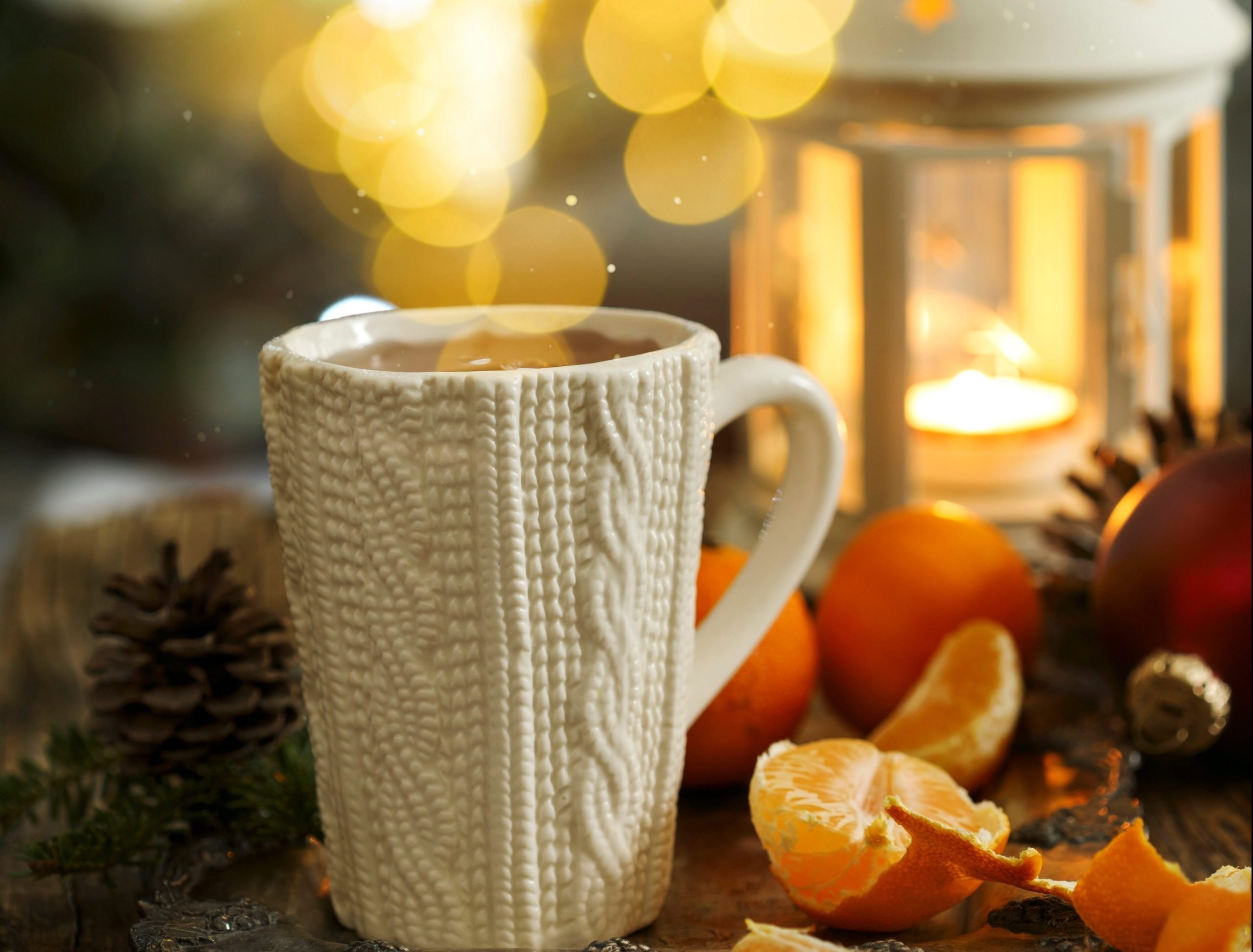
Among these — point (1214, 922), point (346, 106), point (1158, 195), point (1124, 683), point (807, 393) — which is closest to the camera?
point (1214, 922)

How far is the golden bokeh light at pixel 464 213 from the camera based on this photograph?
1.06 metres

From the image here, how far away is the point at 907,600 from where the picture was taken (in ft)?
1.91

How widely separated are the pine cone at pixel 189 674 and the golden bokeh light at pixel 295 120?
0.65 metres

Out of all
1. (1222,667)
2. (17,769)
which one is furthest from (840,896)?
(17,769)

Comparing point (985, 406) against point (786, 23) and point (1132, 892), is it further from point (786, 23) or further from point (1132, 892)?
point (1132, 892)

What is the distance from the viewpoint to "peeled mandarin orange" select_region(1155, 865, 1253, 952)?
33 cm

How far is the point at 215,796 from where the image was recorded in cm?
51

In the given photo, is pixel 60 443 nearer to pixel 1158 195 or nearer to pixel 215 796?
pixel 215 796

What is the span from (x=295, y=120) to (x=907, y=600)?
2.62ft

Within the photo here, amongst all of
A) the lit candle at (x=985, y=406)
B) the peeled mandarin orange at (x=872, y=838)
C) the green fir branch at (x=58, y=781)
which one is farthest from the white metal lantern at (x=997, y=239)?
the green fir branch at (x=58, y=781)

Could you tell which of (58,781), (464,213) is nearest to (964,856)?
(58,781)

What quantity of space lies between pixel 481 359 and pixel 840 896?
243 mm

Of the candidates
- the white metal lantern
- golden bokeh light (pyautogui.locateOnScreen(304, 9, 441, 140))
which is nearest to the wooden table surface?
the white metal lantern

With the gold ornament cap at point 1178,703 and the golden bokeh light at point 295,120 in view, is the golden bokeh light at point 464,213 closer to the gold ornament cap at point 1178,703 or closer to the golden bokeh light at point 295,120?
the golden bokeh light at point 295,120
